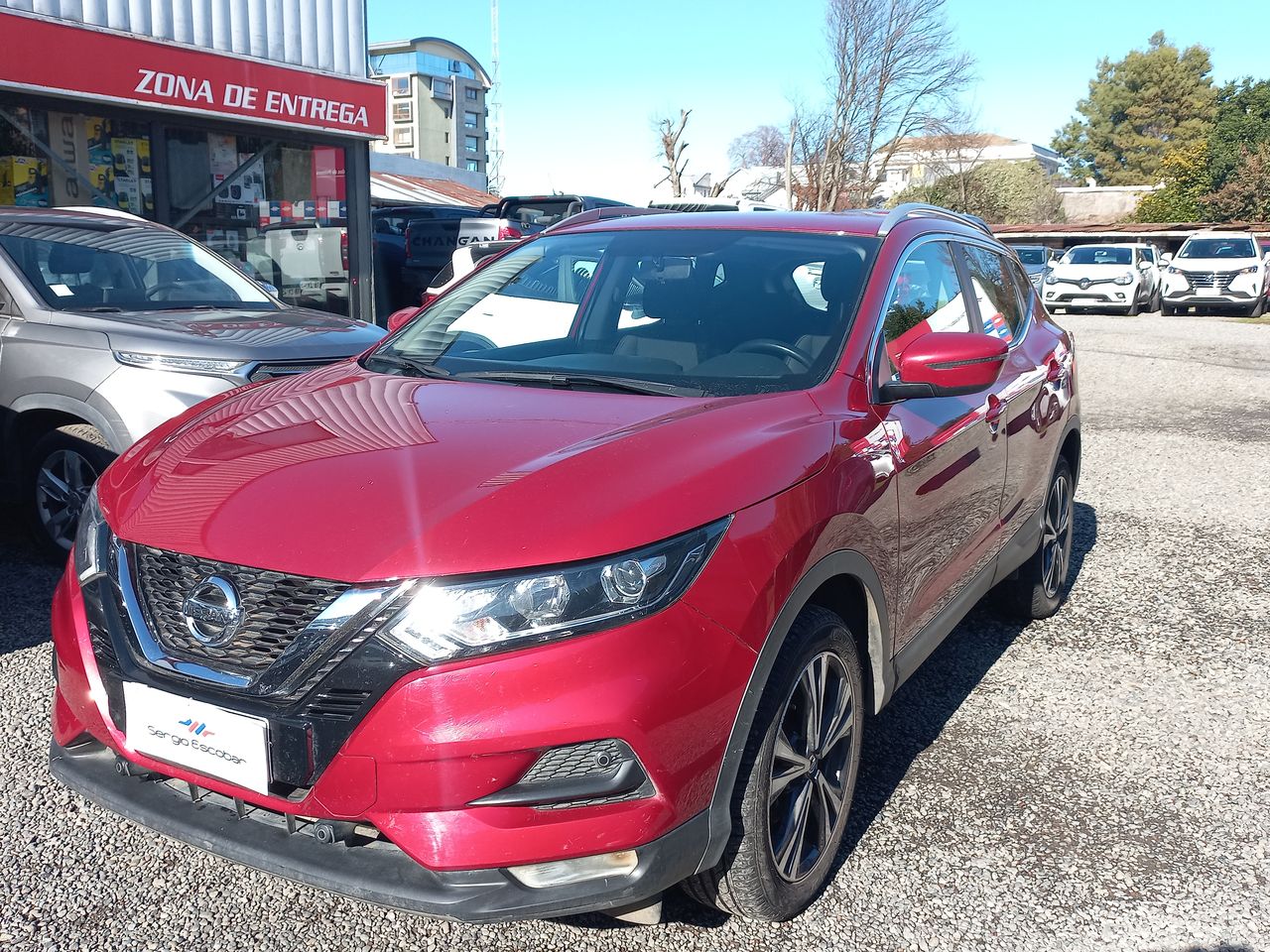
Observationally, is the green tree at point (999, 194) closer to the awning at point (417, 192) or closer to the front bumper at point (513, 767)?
the awning at point (417, 192)

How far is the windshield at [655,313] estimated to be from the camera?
312 cm

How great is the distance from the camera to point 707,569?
221cm

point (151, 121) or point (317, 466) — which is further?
point (151, 121)

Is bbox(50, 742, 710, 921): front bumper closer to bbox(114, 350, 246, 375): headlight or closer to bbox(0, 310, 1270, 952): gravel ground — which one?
bbox(0, 310, 1270, 952): gravel ground

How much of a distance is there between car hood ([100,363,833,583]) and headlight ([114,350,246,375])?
210 centimetres

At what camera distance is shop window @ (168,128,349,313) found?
12164mm

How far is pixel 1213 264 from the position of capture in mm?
24797

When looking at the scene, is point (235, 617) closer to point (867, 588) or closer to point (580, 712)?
point (580, 712)

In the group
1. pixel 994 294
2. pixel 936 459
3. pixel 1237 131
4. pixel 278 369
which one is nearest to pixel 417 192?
pixel 278 369

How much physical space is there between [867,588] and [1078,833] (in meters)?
1.06

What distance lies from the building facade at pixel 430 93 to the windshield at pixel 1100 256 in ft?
215

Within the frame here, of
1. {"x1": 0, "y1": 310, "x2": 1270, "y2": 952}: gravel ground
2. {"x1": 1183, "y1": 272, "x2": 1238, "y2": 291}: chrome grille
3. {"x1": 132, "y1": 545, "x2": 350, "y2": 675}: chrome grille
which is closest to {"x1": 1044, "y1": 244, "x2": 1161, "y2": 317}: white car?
{"x1": 1183, "y1": 272, "x2": 1238, "y2": 291}: chrome grille

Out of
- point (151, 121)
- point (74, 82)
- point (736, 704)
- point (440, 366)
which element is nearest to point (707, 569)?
point (736, 704)

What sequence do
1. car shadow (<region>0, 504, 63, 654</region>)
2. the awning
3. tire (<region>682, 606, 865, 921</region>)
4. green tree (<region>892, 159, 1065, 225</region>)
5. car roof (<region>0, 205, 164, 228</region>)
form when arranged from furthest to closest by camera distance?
1. green tree (<region>892, 159, 1065, 225</region>)
2. the awning
3. car roof (<region>0, 205, 164, 228</region>)
4. car shadow (<region>0, 504, 63, 654</region>)
5. tire (<region>682, 606, 865, 921</region>)
